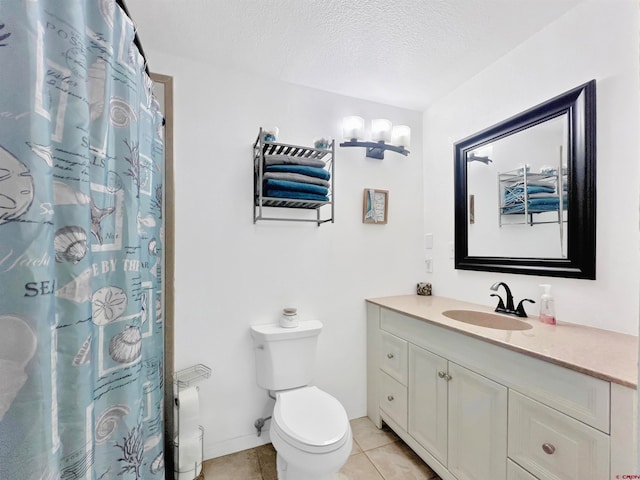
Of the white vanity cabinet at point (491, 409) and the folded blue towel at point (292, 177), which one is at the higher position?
the folded blue towel at point (292, 177)

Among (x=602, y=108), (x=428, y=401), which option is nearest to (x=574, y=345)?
(x=428, y=401)

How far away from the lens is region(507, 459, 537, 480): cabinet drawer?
3.58 ft

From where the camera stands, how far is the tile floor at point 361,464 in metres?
1.56

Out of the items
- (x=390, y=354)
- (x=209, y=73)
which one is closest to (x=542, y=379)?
(x=390, y=354)

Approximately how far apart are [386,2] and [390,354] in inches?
74.9

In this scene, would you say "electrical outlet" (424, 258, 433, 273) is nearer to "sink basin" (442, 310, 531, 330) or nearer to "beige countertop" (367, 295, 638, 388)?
"sink basin" (442, 310, 531, 330)

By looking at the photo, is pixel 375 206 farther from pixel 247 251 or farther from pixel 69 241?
pixel 69 241

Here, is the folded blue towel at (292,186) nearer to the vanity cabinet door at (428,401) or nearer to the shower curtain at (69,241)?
the shower curtain at (69,241)

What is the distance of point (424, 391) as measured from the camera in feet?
5.24

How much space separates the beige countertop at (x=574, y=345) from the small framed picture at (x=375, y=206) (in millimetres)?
752

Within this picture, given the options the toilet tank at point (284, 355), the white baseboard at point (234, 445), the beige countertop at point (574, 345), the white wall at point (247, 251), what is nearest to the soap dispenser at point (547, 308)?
the beige countertop at point (574, 345)

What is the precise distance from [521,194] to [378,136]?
95 cm

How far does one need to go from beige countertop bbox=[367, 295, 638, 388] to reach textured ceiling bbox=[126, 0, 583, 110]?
150cm

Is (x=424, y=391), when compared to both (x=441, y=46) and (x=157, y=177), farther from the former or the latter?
(x=441, y=46)
